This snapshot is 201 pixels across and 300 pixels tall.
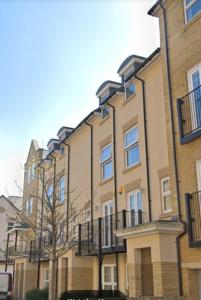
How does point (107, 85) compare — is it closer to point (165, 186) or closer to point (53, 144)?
point (165, 186)

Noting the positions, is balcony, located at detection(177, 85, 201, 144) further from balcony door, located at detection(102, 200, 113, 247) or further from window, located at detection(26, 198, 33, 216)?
window, located at detection(26, 198, 33, 216)

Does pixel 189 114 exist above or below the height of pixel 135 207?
above

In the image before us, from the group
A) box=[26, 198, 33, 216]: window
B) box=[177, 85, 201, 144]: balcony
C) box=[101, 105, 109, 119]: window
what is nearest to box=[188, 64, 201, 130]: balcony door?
box=[177, 85, 201, 144]: balcony

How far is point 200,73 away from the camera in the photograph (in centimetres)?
1041

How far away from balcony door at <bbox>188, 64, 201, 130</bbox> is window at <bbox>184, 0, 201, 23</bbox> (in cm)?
172

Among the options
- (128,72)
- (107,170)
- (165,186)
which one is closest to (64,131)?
(107,170)

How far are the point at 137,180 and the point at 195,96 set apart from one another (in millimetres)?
4904

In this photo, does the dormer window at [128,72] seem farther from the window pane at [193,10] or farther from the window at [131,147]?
the window pane at [193,10]

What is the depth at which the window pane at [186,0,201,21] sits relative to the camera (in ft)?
35.9

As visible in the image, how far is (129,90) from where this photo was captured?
16.0 m

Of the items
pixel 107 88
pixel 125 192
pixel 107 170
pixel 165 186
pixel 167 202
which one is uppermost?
pixel 107 88

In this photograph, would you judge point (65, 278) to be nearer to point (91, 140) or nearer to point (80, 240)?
point (80, 240)

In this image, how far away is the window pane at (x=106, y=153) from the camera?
17047 mm

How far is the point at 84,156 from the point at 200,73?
1017 centimetres
